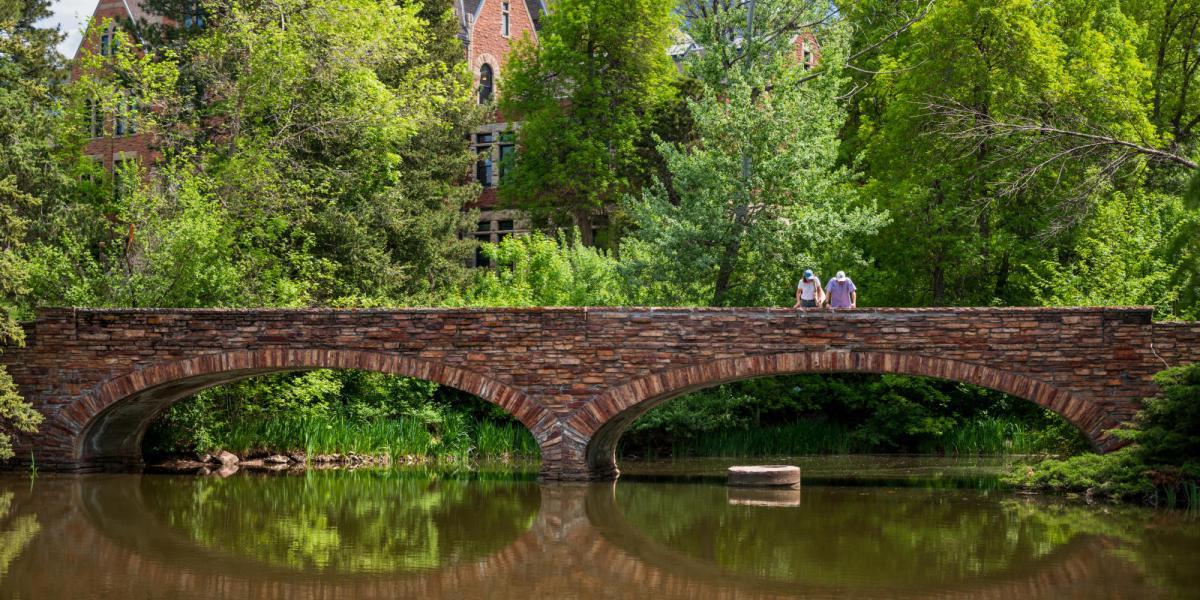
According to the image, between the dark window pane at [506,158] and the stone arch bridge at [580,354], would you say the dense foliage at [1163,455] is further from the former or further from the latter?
the dark window pane at [506,158]

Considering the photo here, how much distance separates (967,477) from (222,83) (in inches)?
719

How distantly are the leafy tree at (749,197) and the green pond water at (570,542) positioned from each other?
7.40m

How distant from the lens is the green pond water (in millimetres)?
13875

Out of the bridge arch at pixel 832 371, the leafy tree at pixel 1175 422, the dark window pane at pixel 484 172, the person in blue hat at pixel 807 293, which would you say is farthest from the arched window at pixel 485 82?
the leafy tree at pixel 1175 422

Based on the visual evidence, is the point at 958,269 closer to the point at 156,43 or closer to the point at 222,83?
the point at 222,83

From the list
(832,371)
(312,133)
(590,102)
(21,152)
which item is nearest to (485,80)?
(590,102)

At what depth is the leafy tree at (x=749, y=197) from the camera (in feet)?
101

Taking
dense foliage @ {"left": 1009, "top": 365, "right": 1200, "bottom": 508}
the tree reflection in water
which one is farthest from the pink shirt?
the tree reflection in water

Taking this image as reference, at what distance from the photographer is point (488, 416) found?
33.7m

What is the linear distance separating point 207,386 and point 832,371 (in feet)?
37.5

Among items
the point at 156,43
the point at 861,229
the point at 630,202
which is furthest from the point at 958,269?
the point at 156,43

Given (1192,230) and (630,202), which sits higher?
(630,202)

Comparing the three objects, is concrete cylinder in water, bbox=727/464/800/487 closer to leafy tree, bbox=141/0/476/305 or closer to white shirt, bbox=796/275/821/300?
white shirt, bbox=796/275/821/300

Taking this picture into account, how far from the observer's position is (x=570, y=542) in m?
17.0
